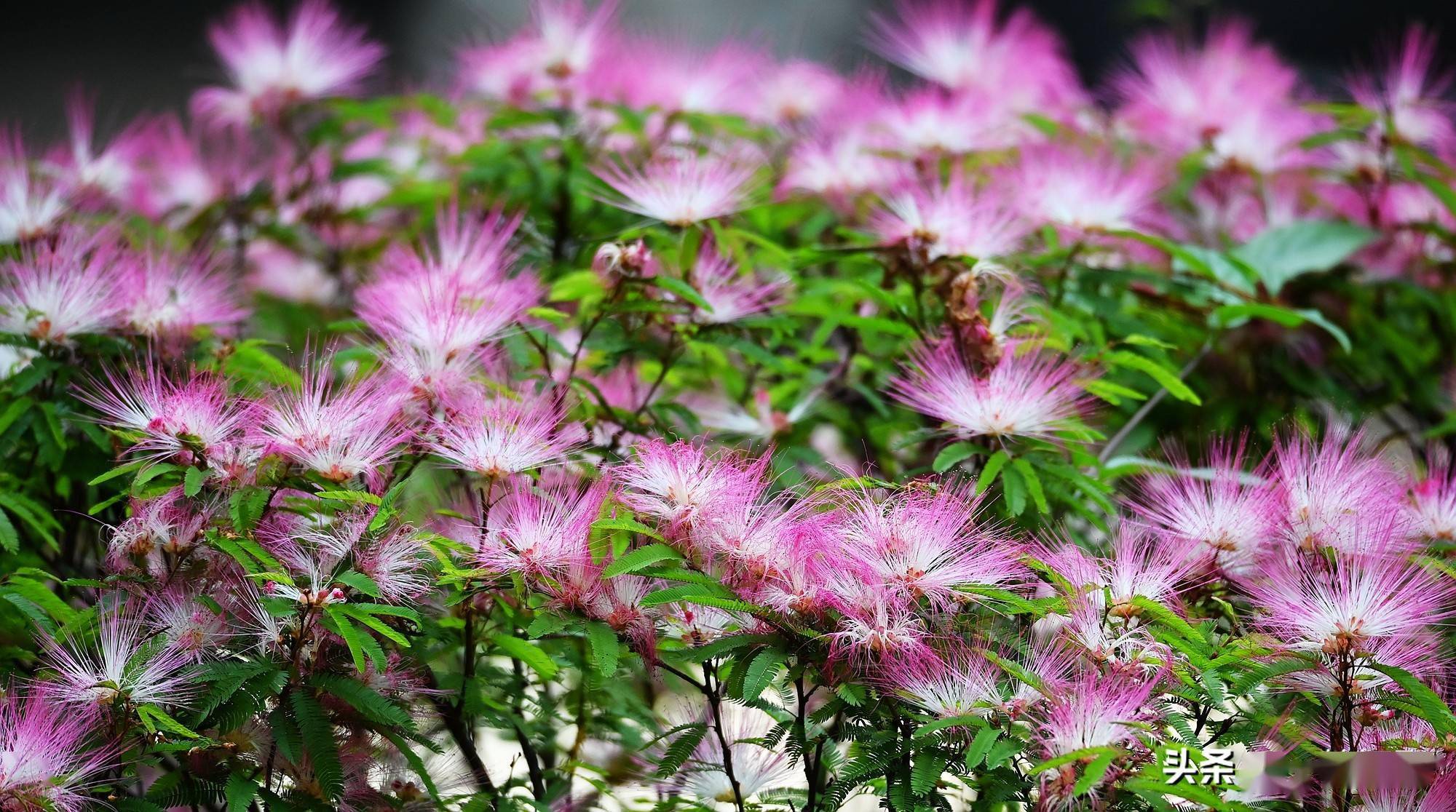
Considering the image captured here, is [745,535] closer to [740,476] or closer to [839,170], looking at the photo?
[740,476]

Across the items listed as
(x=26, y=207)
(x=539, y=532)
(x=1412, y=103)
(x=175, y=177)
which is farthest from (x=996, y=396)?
(x=175, y=177)

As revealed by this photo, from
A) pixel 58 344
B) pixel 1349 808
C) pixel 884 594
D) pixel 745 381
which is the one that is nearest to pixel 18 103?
pixel 58 344

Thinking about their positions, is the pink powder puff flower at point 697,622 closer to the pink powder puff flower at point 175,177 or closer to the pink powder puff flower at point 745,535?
the pink powder puff flower at point 745,535

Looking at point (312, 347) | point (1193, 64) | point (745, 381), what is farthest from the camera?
point (1193, 64)

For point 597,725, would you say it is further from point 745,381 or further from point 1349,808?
point 1349,808

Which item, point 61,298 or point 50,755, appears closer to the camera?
point 50,755

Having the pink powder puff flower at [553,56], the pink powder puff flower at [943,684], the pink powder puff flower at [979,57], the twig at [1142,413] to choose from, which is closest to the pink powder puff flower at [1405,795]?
the pink powder puff flower at [943,684]
